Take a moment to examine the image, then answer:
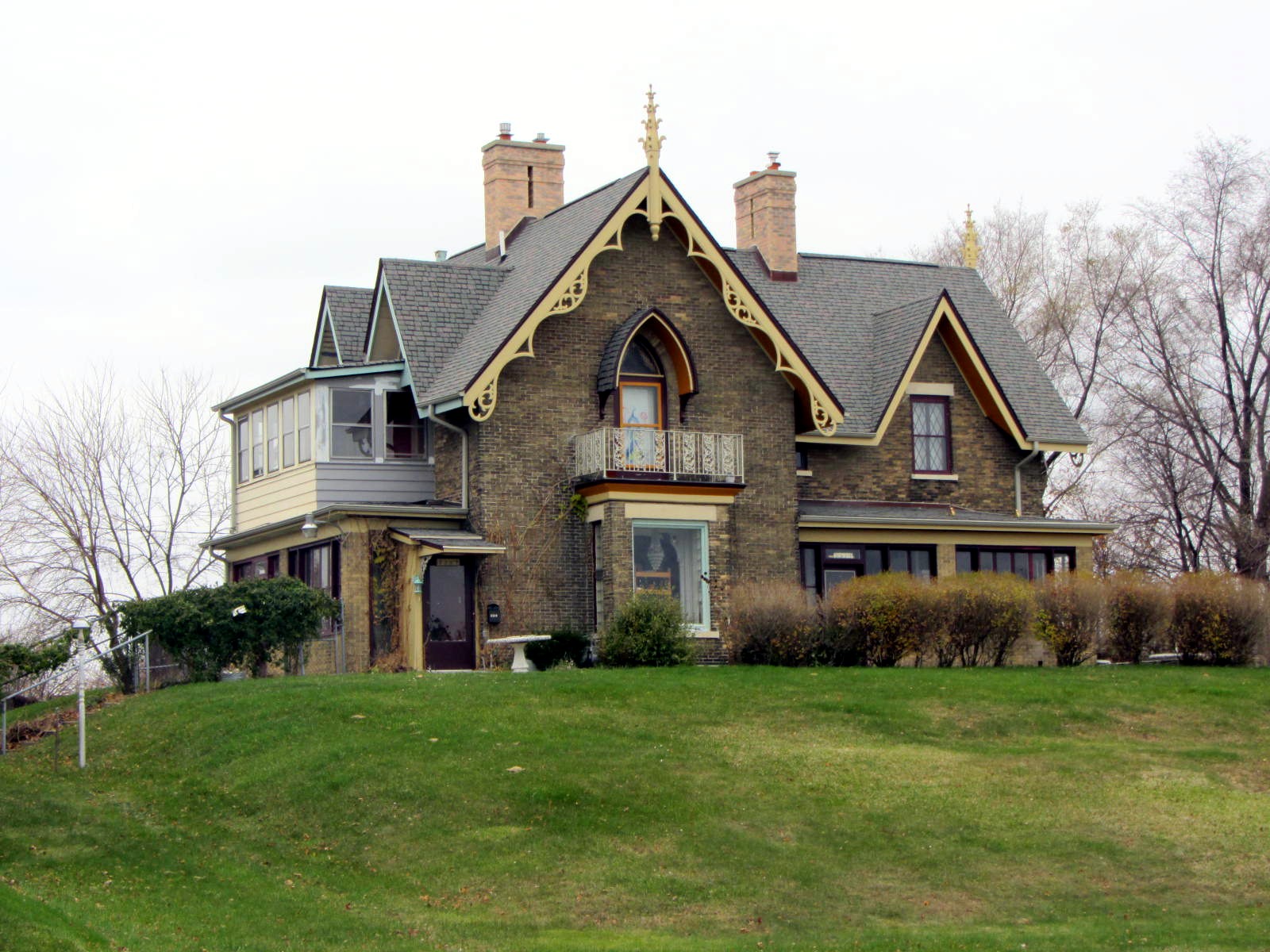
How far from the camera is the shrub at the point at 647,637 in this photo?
28.6m

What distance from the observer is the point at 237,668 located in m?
29.2

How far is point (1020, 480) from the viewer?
1460 inches

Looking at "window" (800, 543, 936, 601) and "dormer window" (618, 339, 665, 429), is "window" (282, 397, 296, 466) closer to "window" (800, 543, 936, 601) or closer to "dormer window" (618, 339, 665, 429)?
"dormer window" (618, 339, 665, 429)

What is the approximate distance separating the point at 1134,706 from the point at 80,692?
1410cm

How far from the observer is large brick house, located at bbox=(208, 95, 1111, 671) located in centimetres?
3105

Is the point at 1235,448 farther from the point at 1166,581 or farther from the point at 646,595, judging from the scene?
the point at 646,595

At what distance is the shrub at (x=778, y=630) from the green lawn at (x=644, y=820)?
3587 mm

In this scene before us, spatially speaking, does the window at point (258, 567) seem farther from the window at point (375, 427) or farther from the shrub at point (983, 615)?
the shrub at point (983, 615)

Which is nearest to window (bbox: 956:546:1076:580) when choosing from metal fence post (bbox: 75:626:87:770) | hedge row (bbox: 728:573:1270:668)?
hedge row (bbox: 728:573:1270:668)

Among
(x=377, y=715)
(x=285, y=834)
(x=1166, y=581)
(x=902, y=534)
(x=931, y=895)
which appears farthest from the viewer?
(x=902, y=534)

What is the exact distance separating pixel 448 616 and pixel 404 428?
152 inches

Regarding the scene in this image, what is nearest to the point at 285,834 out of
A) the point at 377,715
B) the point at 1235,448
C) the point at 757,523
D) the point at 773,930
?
the point at 377,715

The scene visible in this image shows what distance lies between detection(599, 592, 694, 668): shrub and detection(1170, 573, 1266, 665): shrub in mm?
8587

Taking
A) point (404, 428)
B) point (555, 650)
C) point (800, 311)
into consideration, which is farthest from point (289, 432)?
point (800, 311)
